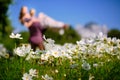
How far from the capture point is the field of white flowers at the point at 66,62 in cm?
610

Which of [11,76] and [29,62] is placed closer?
[11,76]

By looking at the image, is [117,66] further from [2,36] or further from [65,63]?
[2,36]

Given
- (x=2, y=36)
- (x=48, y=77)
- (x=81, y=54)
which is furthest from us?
(x=2, y=36)

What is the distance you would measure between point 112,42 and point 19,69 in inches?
71.7

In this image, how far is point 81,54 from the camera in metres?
7.25

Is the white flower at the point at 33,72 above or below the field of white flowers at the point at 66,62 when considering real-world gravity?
below

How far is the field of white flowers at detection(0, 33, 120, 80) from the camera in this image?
6.10m

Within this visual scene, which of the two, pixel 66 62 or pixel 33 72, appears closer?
pixel 33 72

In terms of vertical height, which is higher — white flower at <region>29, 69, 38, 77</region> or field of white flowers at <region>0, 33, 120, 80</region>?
field of white flowers at <region>0, 33, 120, 80</region>

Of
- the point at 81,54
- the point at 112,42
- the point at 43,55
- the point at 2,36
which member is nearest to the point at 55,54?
the point at 43,55

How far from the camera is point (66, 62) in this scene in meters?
7.10

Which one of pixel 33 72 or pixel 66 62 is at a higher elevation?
pixel 66 62

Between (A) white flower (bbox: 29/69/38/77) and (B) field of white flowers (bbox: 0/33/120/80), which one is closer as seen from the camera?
(A) white flower (bbox: 29/69/38/77)

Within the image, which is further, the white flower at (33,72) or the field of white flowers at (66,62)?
the field of white flowers at (66,62)
